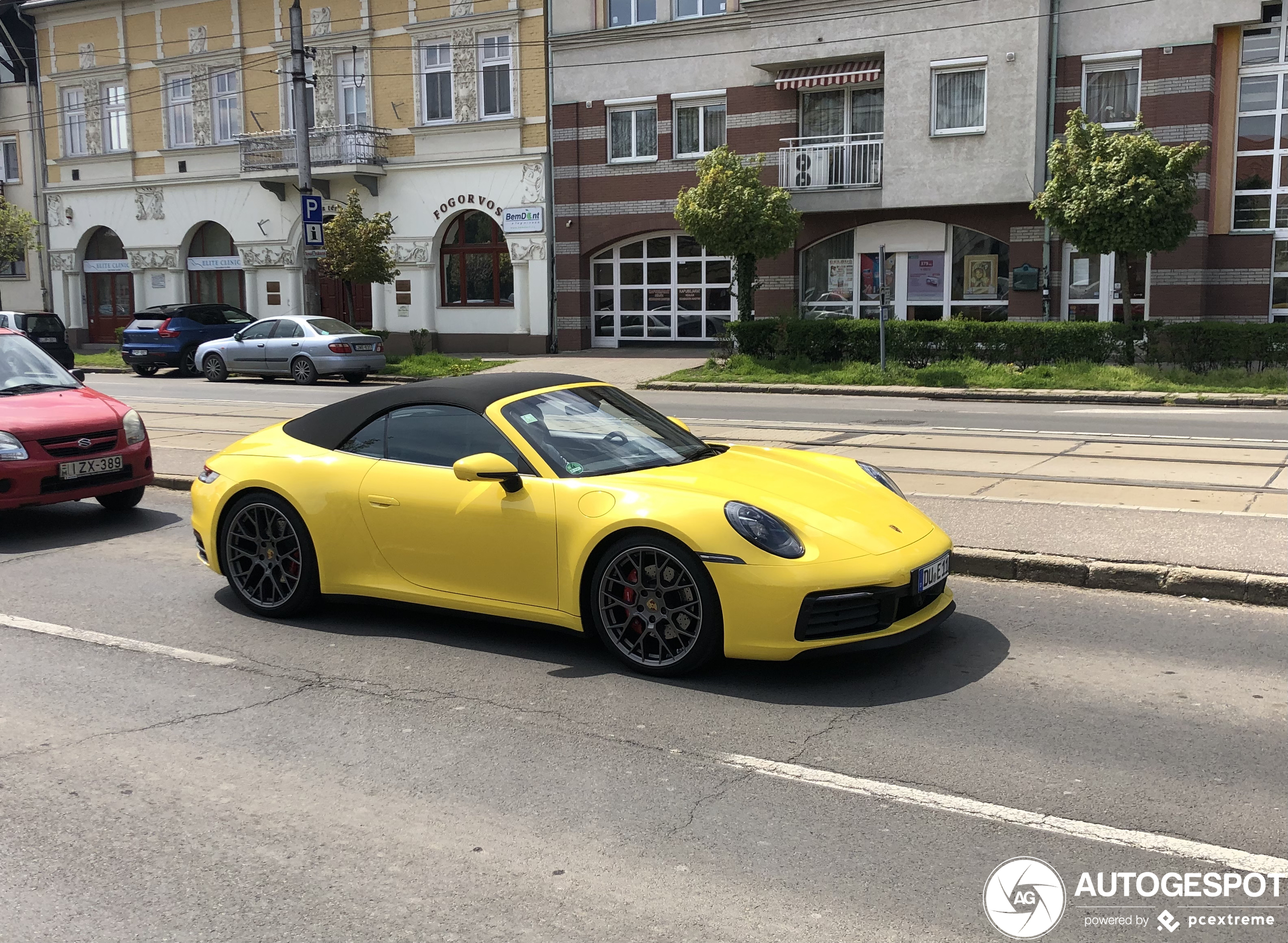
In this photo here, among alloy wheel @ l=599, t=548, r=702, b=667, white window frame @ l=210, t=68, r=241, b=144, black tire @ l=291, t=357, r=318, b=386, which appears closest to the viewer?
alloy wheel @ l=599, t=548, r=702, b=667

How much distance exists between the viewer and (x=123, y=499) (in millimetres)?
10000

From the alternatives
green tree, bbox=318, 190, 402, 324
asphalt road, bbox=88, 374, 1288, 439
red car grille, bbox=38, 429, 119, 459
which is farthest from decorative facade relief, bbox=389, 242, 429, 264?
red car grille, bbox=38, 429, 119, 459

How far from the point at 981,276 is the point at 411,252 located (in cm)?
1555

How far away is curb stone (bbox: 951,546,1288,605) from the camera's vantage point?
665 cm

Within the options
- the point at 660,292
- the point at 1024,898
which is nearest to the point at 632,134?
the point at 660,292

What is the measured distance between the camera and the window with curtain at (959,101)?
25.6 m

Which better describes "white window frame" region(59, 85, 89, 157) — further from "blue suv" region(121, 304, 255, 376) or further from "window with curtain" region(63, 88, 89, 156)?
"blue suv" region(121, 304, 255, 376)

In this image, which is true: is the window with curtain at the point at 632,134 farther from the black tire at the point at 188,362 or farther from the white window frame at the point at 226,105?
the white window frame at the point at 226,105

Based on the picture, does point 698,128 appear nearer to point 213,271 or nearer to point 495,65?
point 495,65

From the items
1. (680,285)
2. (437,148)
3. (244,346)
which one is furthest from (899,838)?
(437,148)

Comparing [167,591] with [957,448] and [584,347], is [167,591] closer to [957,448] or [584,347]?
[957,448]

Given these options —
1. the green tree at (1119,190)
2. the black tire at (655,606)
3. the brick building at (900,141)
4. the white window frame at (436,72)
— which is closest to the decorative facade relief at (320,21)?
the white window frame at (436,72)

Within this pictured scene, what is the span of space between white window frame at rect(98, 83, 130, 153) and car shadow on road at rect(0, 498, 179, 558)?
31.7 metres

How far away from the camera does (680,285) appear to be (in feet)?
101
